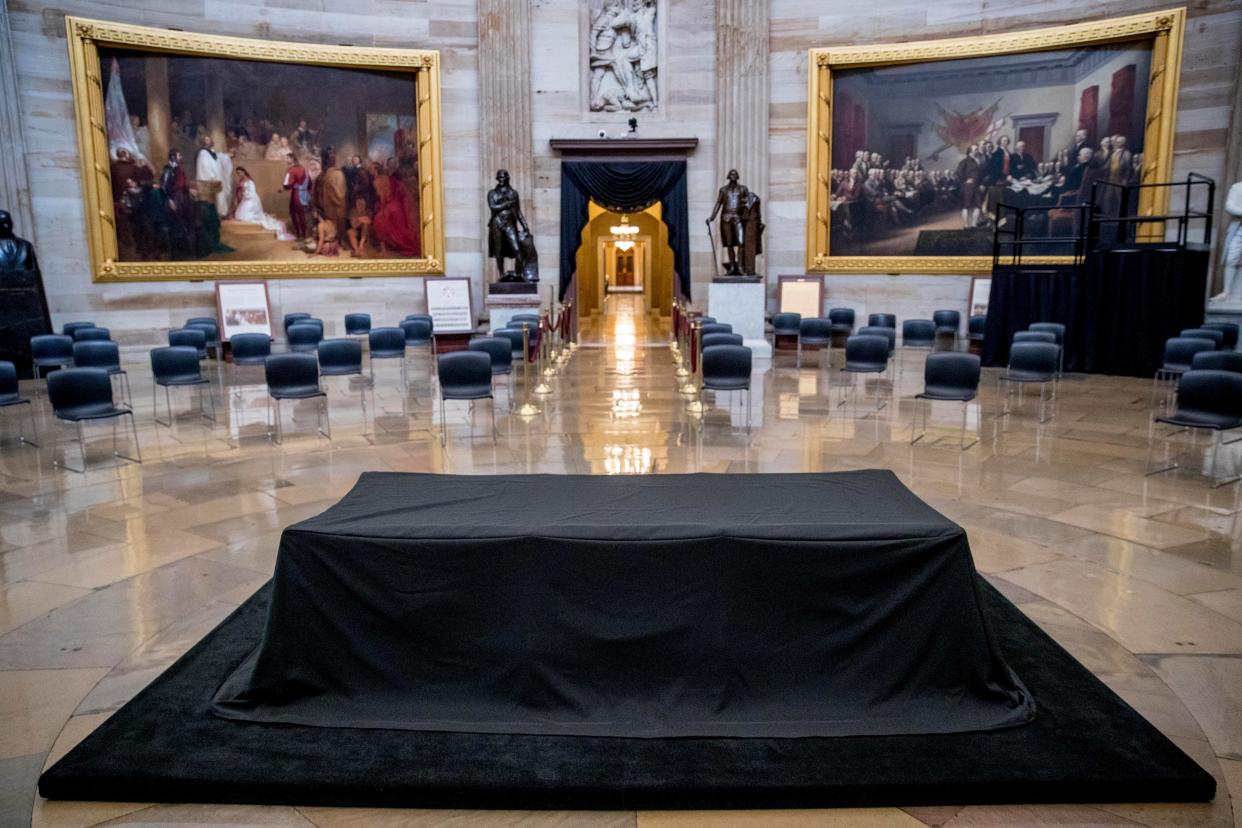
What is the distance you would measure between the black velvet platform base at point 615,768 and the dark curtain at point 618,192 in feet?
54.6

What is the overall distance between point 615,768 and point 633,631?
1.81 ft

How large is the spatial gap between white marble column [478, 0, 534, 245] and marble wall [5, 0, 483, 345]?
0.81 ft

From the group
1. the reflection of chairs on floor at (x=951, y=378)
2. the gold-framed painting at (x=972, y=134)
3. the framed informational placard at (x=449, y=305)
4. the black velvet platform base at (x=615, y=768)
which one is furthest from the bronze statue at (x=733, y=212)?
the black velvet platform base at (x=615, y=768)

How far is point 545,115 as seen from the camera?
19.4 meters

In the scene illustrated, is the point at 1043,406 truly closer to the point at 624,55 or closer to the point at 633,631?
Answer: the point at 633,631

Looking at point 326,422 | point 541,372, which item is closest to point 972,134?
point 541,372

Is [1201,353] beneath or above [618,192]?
beneath

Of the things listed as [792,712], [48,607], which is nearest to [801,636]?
[792,712]

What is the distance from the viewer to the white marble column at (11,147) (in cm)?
1530

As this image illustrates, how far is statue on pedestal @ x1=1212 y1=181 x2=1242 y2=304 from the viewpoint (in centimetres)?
1466

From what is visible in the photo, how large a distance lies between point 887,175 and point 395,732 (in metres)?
17.8

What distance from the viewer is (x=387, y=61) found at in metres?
18.3

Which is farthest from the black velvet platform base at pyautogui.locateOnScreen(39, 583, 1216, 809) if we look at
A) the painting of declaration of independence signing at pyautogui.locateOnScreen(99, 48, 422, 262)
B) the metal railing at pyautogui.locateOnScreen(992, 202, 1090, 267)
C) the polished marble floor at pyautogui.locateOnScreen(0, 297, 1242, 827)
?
the painting of declaration of independence signing at pyautogui.locateOnScreen(99, 48, 422, 262)

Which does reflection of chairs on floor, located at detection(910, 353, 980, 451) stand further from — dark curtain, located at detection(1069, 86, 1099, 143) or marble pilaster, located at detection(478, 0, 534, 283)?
marble pilaster, located at detection(478, 0, 534, 283)
